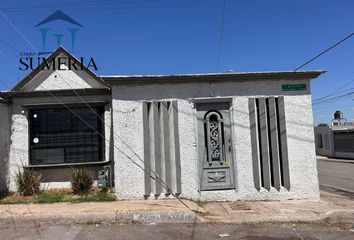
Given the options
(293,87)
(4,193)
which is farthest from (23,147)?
(293,87)

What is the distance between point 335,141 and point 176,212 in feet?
109

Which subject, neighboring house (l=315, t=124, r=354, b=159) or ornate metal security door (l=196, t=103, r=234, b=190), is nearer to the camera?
ornate metal security door (l=196, t=103, r=234, b=190)

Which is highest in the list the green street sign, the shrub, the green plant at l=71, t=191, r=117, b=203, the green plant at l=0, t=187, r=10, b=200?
the green street sign

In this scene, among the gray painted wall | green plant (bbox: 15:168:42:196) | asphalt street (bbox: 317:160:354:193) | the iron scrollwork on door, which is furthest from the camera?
asphalt street (bbox: 317:160:354:193)

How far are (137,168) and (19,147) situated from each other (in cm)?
421

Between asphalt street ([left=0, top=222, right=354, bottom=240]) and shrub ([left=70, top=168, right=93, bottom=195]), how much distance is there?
2.69 metres

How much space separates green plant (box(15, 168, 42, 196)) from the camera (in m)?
10.6

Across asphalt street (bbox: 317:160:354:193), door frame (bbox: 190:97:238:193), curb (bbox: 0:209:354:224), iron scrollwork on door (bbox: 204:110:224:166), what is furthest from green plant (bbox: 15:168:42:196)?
asphalt street (bbox: 317:160:354:193)

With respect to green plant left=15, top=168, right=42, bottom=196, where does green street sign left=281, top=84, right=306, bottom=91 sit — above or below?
above

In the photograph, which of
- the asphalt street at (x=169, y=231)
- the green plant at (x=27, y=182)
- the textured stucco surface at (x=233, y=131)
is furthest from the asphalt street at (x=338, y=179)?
the green plant at (x=27, y=182)

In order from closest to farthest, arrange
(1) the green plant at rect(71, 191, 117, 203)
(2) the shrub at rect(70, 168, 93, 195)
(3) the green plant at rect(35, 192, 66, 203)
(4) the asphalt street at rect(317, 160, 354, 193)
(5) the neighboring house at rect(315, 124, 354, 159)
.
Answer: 1. (1) the green plant at rect(71, 191, 117, 203)
2. (3) the green plant at rect(35, 192, 66, 203)
3. (2) the shrub at rect(70, 168, 93, 195)
4. (4) the asphalt street at rect(317, 160, 354, 193)
5. (5) the neighboring house at rect(315, 124, 354, 159)

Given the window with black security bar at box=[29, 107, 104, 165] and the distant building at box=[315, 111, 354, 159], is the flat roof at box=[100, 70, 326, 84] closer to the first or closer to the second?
the window with black security bar at box=[29, 107, 104, 165]

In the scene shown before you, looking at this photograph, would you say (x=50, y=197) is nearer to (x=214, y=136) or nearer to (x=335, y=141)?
(x=214, y=136)

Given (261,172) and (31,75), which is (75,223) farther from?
(31,75)
